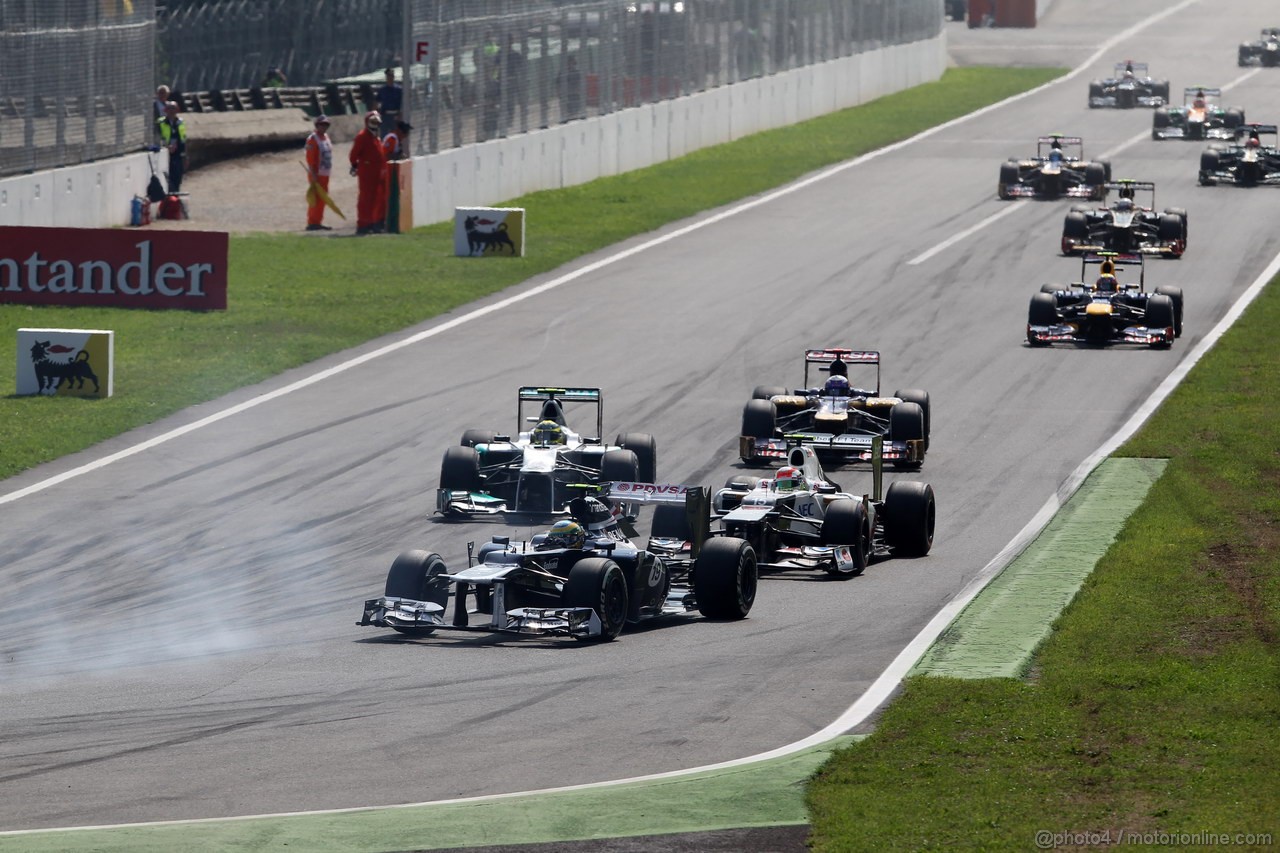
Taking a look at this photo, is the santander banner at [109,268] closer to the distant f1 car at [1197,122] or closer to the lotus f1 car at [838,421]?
the lotus f1 car at [838,421]

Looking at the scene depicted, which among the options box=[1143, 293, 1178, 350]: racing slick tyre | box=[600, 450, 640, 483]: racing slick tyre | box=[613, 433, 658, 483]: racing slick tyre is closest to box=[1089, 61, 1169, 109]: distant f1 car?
box=[1143, 293, 1178, 350]: racing slick tyre

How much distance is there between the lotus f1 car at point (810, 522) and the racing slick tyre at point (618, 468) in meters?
1.68

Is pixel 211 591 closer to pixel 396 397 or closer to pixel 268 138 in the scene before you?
pixel 396 397

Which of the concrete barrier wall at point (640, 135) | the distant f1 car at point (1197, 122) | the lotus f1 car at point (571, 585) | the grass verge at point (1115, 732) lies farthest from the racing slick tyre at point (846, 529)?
the distant f1 car at point (1197, 122)

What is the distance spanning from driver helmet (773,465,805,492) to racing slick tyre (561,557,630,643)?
3478 millimetres

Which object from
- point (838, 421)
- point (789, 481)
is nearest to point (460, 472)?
point (789, 481)

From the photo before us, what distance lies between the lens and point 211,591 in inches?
688

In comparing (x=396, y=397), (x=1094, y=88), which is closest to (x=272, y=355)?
(x=396, y=397)

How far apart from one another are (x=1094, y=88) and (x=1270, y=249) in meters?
30.3

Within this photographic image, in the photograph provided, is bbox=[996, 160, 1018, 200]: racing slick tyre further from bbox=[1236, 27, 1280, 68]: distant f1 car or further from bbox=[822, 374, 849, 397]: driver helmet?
bbox=[1236, 27, 1280, 68]: distant f1 car

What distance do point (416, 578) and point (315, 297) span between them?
18.6 m

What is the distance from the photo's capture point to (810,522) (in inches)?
734

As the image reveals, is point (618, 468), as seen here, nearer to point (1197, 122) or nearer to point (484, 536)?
→ point (484, 536)

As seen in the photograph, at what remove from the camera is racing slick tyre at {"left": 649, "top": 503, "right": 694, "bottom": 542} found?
1802 cm
